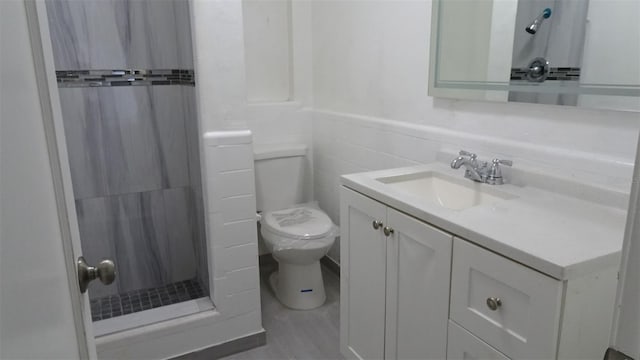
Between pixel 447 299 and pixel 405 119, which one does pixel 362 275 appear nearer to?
pixel 447 299

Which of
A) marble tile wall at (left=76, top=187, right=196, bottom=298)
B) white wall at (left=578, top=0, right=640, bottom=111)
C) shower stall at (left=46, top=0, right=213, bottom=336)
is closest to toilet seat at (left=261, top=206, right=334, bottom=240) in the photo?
shower stall at (left=46, top=0, right=213, bottom=336)

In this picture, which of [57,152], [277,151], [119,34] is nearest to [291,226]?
[277,151]

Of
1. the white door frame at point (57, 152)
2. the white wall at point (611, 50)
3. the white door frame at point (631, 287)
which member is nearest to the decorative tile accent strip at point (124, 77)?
the white door frame at point (57, 152)

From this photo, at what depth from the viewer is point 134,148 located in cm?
242

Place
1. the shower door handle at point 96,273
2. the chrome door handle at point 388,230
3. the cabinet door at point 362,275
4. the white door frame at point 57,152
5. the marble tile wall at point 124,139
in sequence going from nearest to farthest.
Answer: the white door frame at point 57,152
the shower door handle at point 96,273
the chrome door handle at point 388,230
the cabinet door at point 362,275
the marble tile wall at point 124,139

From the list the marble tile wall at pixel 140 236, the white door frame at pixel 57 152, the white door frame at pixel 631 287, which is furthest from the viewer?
the marble tile wall at pixel 140 236

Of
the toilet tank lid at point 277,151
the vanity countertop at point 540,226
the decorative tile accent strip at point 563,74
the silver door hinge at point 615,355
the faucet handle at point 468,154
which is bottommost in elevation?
the toilet tank lid at point 277,151

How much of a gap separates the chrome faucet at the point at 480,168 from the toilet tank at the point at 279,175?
1301 millimetres

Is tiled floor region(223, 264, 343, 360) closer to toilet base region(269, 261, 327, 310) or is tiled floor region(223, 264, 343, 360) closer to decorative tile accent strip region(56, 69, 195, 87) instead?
toilet base region(269, 261, 327, 310)

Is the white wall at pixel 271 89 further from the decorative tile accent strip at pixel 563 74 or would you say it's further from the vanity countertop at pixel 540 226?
the decorative tile accent strip at pixel 563 74

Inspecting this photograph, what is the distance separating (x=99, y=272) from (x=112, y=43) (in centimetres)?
180

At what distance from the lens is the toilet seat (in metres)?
2.31

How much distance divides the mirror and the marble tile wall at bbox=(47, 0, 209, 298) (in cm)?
118

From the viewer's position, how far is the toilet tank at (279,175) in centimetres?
269
